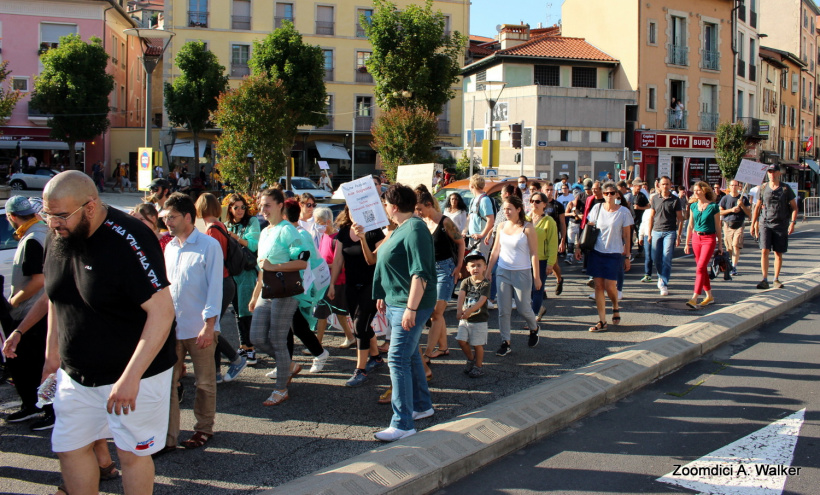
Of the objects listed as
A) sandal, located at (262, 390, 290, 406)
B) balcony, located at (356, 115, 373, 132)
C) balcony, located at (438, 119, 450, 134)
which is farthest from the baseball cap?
balcony, located at (438, 119, 450, 134)

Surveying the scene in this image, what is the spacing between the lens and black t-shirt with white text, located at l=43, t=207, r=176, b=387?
10.6ft

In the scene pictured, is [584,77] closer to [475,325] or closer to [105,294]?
[475,325]

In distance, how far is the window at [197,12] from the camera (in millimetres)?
45500

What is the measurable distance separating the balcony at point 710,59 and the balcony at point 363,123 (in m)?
20.8

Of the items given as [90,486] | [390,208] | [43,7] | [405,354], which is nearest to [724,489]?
[405,354]

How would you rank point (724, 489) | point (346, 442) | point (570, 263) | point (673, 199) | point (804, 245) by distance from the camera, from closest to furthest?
point (724, 489)
point (346, 442)
point (673, 199)
point (570, 263)
point (804, 245)

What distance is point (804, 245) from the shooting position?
63.9 feet

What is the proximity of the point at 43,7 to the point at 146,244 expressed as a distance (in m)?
45.2

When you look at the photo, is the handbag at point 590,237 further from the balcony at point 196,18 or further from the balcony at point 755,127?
the balcony at point 196,18

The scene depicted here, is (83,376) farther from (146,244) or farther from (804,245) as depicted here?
(804,245)

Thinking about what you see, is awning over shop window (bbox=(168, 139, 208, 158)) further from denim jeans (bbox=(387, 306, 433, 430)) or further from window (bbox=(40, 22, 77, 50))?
denim jeans (bbox=(387, 306, 433, 430))

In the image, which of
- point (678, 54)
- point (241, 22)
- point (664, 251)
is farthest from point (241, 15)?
point (664, 251)

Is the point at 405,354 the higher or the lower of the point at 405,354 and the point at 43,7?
the lower

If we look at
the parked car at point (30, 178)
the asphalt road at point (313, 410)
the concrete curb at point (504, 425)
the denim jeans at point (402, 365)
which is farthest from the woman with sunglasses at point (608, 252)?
the parked car at point (30, 178)
